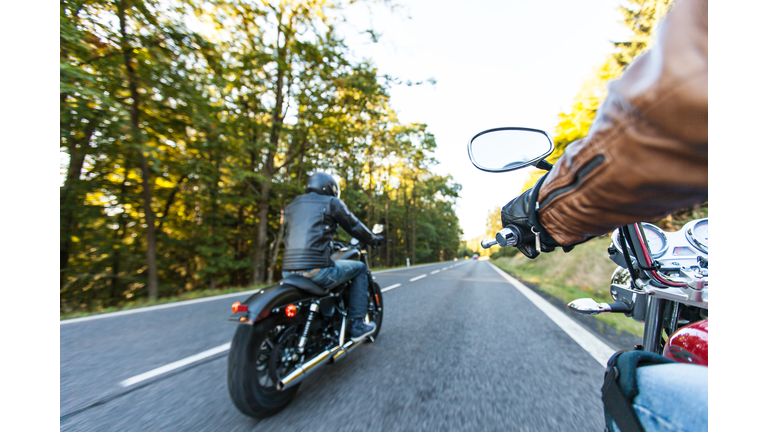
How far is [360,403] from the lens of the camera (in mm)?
1836

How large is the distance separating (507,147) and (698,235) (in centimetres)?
102

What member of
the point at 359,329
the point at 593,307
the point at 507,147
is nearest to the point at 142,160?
the point at 359,329

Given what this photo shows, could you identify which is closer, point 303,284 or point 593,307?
point 593,307

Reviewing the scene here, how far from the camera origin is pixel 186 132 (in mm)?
7355

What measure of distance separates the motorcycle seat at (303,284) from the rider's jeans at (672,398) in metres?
1.88

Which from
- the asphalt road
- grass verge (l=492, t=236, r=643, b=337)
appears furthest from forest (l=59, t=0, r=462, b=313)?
grass verge (l=492, t=236, r=643, b=337)

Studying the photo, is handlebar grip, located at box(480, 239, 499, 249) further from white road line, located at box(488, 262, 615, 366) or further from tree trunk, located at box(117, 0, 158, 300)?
tree trunk, located at box(117, 0, 158, 300)

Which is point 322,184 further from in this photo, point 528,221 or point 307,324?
point 528,221

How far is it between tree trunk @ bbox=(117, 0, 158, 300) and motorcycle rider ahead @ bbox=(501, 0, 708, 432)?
7.30 meters

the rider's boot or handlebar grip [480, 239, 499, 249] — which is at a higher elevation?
handlebar grip [480, 239, 499, 249]

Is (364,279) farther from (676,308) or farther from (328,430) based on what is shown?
(676,308)

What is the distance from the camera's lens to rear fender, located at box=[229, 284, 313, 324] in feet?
5.71
